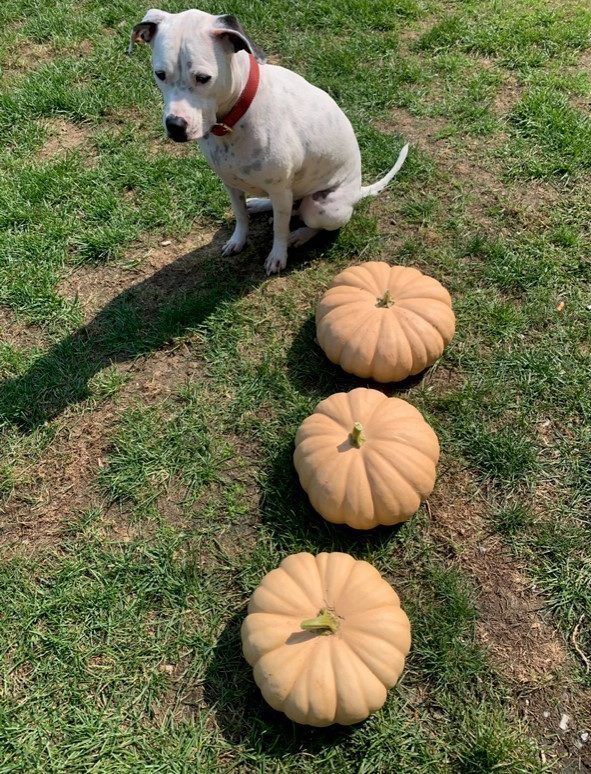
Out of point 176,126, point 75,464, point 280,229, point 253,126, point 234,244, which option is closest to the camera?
point 176,126

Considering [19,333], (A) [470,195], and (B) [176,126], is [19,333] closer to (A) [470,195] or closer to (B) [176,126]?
(B) [176,126]

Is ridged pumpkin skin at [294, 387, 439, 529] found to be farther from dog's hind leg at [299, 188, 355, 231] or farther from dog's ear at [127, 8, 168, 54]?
dog's ear at [127, 8, 168, 54]

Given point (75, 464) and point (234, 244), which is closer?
point (75, 464)

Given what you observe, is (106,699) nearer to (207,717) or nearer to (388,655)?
(207,717)

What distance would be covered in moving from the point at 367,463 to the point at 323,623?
860mm

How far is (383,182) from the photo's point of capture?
480 centimetres

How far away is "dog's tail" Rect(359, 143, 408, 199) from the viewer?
475cm

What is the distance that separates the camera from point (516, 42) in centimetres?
591

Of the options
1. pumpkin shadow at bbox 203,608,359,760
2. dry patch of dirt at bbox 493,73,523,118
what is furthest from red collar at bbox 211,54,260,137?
dry patch of dirt at bbox 493,73,523,118

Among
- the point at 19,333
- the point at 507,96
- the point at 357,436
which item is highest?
the point at 507,96

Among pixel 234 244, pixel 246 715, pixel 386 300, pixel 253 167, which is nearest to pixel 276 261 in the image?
pixel 234 244

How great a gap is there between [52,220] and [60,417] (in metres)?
1.93

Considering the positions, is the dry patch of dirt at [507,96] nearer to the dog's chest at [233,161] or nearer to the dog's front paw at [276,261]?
the dog's front paw at [276,261]

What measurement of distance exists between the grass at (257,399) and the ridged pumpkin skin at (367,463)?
11.5 inches
